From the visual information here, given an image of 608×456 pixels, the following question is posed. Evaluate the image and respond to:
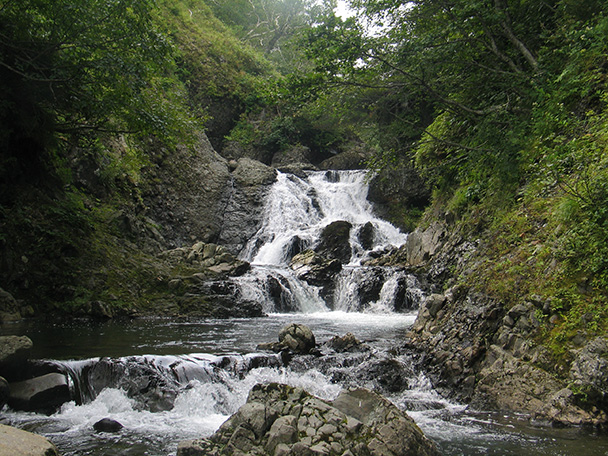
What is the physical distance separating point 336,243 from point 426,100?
11.4 meters

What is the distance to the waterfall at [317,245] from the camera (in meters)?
14.2

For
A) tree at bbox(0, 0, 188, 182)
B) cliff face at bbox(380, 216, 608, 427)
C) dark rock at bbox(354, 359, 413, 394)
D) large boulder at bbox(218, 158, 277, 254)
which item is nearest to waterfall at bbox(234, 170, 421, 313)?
large boulder at bbox(218, 158, 277, 254)

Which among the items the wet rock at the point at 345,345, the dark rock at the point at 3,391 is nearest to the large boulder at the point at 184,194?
the wet rock at the point at 345,345

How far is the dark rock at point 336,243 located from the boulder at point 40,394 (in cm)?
1495

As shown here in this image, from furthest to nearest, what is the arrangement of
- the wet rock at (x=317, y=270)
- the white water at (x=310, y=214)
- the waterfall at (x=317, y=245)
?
the white water at (x=310, y=214) < the wet rock at (x=317, y=270) < the waterfall at (x=317, y=245)

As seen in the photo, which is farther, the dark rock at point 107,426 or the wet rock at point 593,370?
the dark rock at point 107,426

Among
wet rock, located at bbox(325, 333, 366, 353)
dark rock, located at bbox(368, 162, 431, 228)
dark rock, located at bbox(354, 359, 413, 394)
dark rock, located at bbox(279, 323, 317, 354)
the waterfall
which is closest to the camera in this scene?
dark rock, located at bbox(354, 359, 413, 394)

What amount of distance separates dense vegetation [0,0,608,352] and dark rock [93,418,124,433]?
18.5 feet

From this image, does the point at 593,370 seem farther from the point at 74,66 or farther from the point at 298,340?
the point at 74,66

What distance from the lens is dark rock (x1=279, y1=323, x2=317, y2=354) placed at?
24.7 feet

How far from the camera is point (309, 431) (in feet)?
11.4

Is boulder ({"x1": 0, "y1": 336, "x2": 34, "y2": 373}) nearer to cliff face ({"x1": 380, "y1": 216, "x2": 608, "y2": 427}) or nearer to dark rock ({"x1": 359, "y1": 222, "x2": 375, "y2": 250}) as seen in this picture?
cliff face ({"x1": 380, "y1": 216, "x2": 608, "y2": 427})

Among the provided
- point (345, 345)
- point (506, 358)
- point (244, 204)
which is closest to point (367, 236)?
point (244, 204)

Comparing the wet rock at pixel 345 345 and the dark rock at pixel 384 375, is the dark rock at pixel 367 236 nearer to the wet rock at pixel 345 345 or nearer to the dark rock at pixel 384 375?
the wet rock at pixel 345 345
